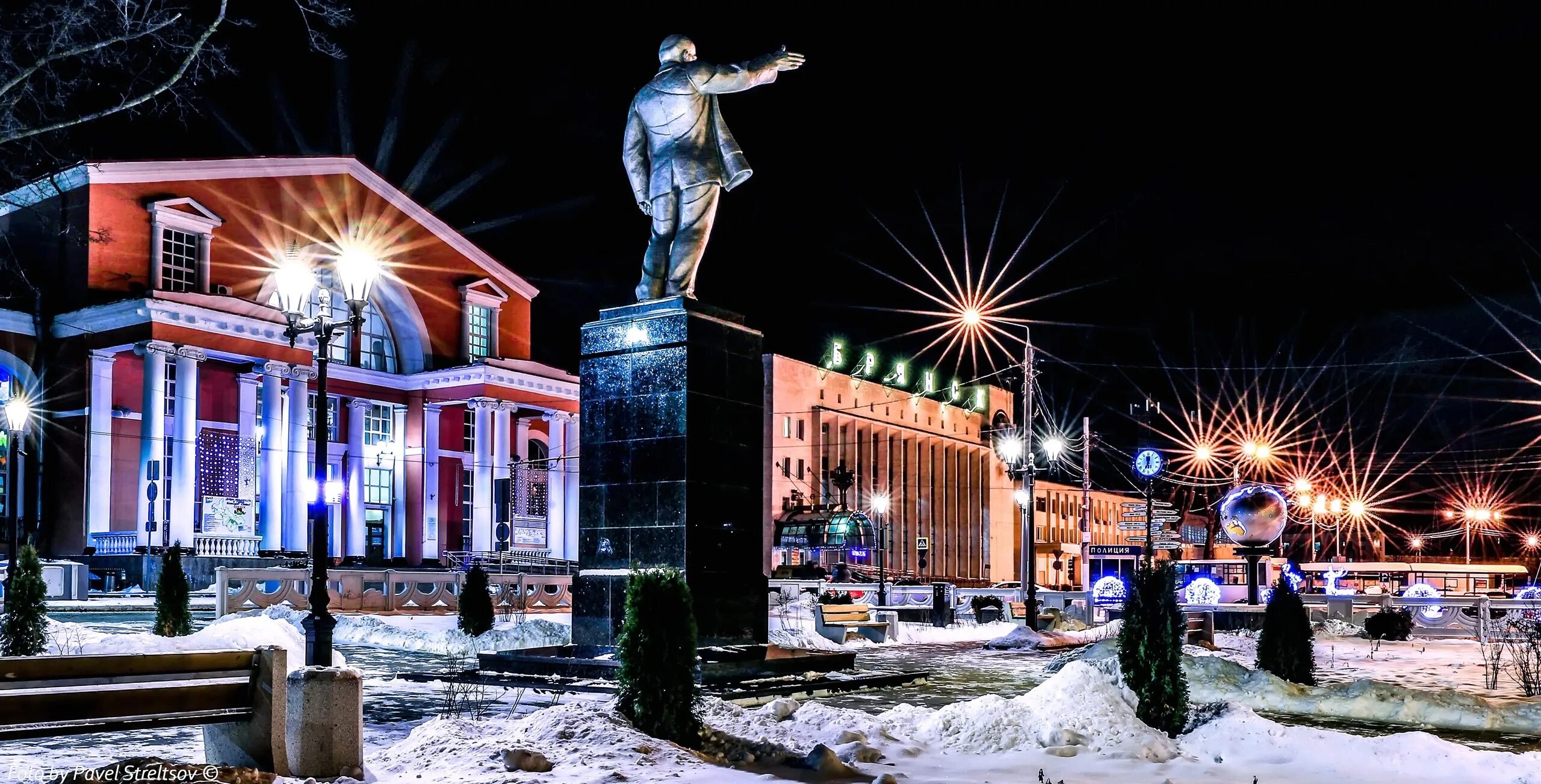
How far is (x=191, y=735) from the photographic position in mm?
11641

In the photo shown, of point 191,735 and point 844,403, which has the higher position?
point 844,403

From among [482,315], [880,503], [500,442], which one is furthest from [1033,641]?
[880,503]

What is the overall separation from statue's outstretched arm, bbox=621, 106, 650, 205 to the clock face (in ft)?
76.7

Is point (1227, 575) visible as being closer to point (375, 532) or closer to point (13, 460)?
point (375, 532)

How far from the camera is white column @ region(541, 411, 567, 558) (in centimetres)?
5909

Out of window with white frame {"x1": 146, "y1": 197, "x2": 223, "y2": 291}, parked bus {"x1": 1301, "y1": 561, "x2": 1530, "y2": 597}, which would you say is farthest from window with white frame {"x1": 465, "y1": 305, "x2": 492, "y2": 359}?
parked bus {"x1": 1301, "y1": 561, "x2": 1530, "y2": 597}

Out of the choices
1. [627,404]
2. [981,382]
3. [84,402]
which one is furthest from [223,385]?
[981,382]

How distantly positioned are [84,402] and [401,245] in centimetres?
1611

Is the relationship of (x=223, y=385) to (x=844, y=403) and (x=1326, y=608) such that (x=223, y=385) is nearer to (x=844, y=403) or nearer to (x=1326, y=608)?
(x=1326, y=608)

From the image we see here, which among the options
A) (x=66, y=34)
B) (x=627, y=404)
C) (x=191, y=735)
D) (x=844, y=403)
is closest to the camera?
(x=191, y=735)

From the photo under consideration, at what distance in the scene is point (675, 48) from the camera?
56.5 feet

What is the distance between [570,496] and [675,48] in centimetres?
4472

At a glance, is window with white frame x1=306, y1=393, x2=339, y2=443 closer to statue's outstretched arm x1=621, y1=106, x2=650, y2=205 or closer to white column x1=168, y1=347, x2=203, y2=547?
white column x1=168, y1=347, x2=203, y2=547

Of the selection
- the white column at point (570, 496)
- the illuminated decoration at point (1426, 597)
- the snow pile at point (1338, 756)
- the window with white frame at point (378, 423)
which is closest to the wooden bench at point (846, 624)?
the snow pile at point (1338, 756)
